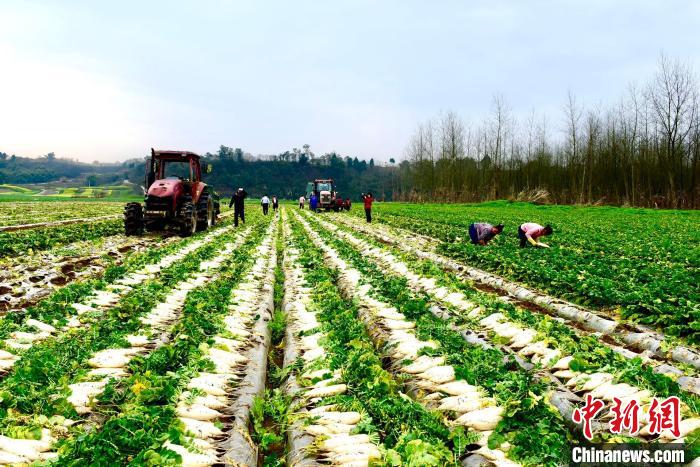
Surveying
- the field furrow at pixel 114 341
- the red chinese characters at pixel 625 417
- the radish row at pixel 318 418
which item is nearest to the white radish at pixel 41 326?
the field furrow at pixel 114 341

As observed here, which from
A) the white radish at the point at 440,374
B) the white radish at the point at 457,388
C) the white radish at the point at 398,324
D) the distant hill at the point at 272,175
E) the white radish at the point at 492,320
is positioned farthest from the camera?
the distant hill at the point at 272,175

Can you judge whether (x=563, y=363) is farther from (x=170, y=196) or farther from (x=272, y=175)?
(x=272, y=175)

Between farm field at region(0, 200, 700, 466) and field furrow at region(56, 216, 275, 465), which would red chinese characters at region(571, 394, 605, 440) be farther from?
field furrow at region(56, 216, 275, 465)

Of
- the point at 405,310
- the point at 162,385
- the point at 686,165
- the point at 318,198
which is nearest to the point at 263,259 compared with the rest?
the point at 405,310

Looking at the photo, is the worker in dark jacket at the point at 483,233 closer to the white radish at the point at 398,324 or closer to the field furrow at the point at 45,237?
the white radish at the point at 398,324

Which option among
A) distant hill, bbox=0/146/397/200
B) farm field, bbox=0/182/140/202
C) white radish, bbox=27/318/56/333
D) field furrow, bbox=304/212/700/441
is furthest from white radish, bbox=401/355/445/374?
distant hill, bbox=0/146/397/200

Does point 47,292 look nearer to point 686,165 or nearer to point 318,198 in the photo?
point 318,198

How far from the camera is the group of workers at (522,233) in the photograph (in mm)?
13715

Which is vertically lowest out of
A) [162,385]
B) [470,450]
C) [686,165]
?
[470,450]

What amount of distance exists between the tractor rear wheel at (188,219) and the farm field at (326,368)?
806 centimetres

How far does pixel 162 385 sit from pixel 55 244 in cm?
1352

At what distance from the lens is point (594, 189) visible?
49.2 meters

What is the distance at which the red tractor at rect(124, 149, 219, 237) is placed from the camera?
58.5ft

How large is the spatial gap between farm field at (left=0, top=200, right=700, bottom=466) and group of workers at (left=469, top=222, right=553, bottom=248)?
410 cm
